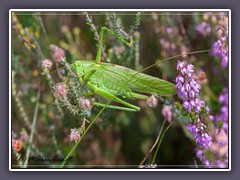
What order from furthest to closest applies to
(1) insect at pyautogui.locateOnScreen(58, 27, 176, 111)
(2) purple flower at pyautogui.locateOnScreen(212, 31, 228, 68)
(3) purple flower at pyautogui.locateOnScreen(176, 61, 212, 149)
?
(2) purple flower at pyautogui.locateOnScreen(212, 31, 228, 68), (1) insect at pyautogui.locateOnScreen(58, 27, 176, 111), (3) purple flower at pyautogui.locateOnScreen(176, 61, 212, 149)

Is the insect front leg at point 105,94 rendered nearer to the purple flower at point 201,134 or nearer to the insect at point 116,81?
the insect at point 116,81

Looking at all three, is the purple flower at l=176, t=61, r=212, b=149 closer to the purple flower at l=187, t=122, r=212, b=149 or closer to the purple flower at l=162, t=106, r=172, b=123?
the purple flower at l=187, t=122, r=212, b=149

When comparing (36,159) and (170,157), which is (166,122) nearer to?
(170,157)

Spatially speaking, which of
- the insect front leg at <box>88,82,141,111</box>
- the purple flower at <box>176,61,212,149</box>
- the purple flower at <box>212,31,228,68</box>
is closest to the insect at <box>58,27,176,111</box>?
the insect front leg at <box>88,82,141,111</box>

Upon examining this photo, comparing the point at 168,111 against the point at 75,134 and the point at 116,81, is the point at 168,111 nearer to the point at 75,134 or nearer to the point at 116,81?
the point at 116,81

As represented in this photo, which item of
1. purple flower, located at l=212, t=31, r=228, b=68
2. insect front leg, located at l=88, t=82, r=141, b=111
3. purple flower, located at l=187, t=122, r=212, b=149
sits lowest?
purple flower, located at l=187, t=122, r=212, b=149

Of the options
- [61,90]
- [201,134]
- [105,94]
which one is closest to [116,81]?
[105,94]

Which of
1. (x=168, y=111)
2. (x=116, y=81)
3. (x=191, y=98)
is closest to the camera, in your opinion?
(x=191, y=98)

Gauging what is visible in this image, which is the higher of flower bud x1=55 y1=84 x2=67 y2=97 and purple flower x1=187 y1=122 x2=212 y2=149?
flower bud x1=55 y1=84 x2=67 y2=97

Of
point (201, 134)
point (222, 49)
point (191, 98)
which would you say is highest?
point (222, 49)
